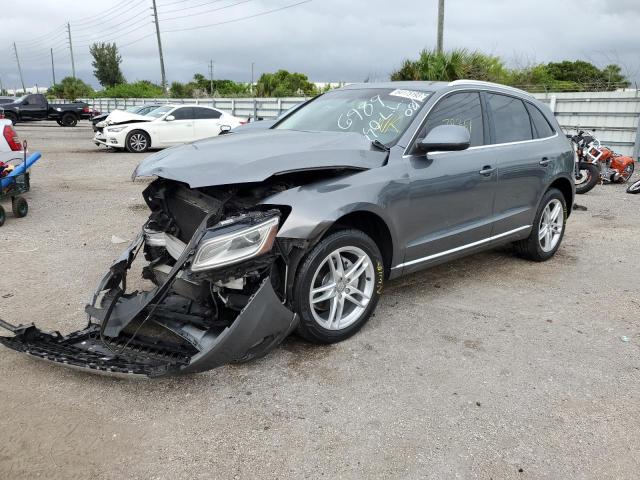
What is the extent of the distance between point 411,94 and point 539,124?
5.71ft

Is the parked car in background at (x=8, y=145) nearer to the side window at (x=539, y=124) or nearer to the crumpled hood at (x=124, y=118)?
the side window at (x=539, y=124)

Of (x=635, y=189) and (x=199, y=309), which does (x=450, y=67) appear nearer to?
(x=635, y=189)

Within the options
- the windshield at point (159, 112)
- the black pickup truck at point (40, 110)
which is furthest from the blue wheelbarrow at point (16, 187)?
the black pickup truck at point (40, 110)

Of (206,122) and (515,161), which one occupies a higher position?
(206,122)

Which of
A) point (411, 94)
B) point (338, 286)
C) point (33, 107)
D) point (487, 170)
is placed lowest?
point (338, 286)

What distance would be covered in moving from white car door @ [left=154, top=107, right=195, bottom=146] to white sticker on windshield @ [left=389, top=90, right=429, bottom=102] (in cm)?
1297

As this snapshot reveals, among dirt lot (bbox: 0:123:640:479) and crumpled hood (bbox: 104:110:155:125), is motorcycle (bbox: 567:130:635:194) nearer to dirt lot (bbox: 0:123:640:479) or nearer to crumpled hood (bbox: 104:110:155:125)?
dirt lot (bbox: 0:123:640:479)

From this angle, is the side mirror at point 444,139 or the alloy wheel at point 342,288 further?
the side mirror at point 444,139

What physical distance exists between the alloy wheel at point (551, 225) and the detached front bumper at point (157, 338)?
11.2 ft

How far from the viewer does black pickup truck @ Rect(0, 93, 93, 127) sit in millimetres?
28906

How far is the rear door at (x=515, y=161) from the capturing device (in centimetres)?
476

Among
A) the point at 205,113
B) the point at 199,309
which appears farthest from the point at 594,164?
the point at 205,113

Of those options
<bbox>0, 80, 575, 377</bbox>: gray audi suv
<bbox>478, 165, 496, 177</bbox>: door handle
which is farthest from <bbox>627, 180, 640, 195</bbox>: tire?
<bbox>478, 165, 496, 177</bbox>: door handle

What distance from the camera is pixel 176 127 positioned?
54.3 ft
